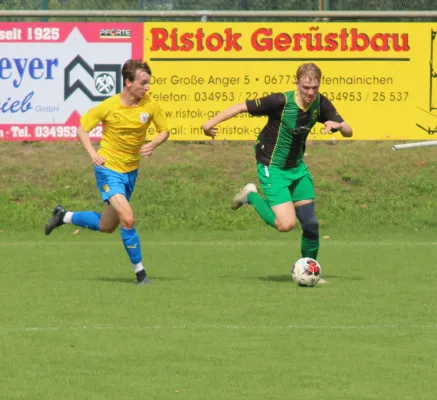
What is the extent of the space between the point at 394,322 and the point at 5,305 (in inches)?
118

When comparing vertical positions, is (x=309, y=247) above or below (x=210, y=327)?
above

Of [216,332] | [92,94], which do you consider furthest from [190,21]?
[216,332]

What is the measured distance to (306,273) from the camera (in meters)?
10.7

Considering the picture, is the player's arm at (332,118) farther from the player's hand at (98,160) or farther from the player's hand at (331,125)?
the player's hand at (98,160)

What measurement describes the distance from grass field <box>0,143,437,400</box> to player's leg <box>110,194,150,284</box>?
0.19m

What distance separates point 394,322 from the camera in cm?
870

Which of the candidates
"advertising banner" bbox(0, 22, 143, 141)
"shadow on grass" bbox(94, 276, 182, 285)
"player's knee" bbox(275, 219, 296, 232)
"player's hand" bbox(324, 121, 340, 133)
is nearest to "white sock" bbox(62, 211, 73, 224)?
"shadow on grass" bbox(94, 276, 182, 285)

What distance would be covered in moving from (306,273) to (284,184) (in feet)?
3.06

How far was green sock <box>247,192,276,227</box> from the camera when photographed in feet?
36.9

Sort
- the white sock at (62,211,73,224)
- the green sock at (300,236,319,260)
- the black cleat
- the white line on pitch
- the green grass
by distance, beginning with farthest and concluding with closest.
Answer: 1. the white sock at (62,211,73,224)
2. the green sock at (300,236,319,260)
3. the black cleat
4. the white line on pitch
5. the green grass

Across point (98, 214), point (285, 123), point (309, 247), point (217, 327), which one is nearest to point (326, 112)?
point (285, 123)

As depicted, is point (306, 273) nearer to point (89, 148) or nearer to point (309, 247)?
point (309, 247)

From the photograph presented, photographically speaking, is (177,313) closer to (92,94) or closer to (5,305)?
(5,305)

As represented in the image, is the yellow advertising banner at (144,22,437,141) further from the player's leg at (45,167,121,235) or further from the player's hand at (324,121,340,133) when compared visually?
the player's hand at (324,121,340,133)
